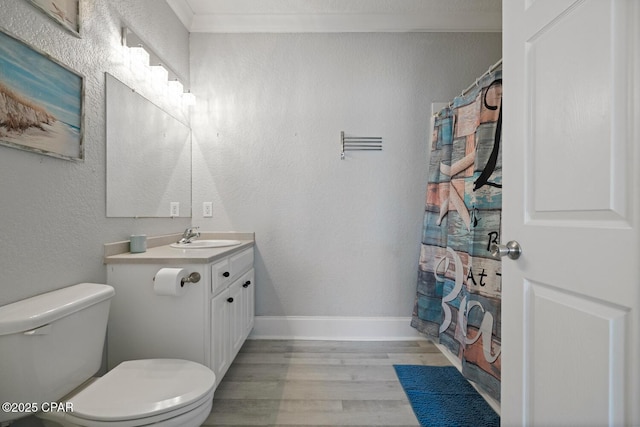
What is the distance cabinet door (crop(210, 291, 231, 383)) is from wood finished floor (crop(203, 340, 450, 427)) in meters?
0.22

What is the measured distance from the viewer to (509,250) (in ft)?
3.08

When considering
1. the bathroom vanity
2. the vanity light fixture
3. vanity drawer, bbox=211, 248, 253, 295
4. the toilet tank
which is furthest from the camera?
the vanity light fixture

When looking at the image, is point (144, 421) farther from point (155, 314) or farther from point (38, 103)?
point (38, 103)

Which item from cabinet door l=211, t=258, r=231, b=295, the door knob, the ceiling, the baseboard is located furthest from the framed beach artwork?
the baseboard

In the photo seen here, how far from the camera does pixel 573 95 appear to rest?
0.75 m

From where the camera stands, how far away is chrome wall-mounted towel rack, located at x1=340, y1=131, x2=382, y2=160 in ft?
8.16

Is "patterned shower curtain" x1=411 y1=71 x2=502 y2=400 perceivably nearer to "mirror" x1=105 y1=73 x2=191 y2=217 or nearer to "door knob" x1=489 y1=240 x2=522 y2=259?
"door knob" x1=489 y1=240 x2=522 y2=259

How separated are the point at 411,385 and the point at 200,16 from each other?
122 inches

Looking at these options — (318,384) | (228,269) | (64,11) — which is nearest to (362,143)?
(228,269)

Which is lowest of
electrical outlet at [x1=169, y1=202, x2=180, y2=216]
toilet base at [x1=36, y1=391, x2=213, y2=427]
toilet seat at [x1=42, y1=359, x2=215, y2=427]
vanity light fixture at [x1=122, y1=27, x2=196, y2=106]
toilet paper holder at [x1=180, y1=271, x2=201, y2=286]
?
toilet base at [x1=36, y1=391, x2=213, y2=427]

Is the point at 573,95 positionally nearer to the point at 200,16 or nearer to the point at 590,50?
the point at 590,50

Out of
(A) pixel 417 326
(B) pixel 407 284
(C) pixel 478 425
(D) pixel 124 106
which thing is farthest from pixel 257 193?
(C) pixel 478 425

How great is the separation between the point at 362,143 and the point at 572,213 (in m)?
1.85

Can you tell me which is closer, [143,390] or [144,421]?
[144,421]
